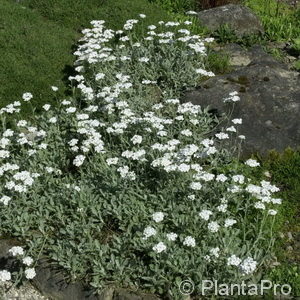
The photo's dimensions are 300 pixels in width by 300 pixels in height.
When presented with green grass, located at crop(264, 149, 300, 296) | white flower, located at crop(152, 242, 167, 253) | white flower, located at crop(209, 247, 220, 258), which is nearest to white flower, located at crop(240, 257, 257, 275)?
white flower, located at crop(209, 247, 220, 258)

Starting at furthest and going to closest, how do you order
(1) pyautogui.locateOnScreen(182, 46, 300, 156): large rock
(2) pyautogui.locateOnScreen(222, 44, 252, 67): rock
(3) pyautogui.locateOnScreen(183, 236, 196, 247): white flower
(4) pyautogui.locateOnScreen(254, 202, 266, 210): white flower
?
(2) pyautogui.locateOnScreen(222, 44, 252, 67): rock
(1) pyautogui.locateOnScreen(182, 46, 300, 156): large rock
(4) pyautogui.locateOnScreen(254, 202, 266, 210): white flower
(3) pyautogui.locateOnScreen(183, 236, 196, 247): white flower

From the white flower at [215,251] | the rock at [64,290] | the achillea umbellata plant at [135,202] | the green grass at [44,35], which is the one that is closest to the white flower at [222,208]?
the achillea umbellata plant at [135,202]

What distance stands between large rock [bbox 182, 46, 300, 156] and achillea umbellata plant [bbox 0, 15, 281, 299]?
334mm

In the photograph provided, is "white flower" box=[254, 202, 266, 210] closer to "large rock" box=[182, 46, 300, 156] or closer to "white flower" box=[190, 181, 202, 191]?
"white flower" box=[190, 181, 202, 191]

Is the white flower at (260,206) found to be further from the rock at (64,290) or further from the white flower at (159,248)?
the rock at (64,290)

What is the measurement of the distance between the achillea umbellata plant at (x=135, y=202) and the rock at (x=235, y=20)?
3880 mm

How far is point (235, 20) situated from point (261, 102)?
409 cm

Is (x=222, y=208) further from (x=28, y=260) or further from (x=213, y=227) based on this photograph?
(x=28, y=260)

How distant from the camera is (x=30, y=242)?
5.89 m

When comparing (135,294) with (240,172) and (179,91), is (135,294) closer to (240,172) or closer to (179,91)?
(240,172)

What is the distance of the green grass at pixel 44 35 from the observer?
29.8ft

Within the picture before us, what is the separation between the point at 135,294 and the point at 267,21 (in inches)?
324

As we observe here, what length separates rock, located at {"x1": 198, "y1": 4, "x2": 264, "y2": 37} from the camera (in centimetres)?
1120

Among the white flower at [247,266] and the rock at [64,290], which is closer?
the white flower at [247,266]
